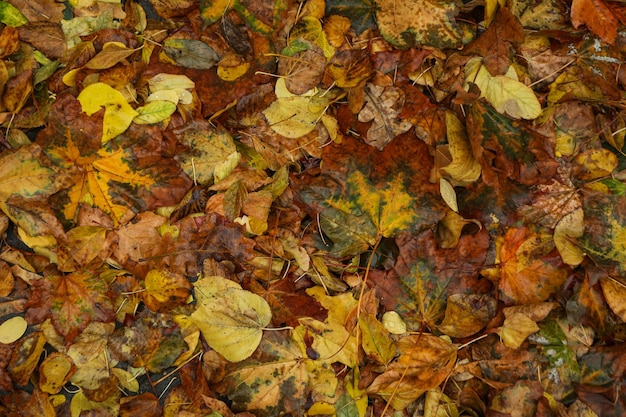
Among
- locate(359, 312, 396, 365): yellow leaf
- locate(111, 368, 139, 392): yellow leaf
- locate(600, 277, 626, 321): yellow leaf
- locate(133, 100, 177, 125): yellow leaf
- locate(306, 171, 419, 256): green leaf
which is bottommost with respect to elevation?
locate(111, 368, 139, 392): yellow leaf

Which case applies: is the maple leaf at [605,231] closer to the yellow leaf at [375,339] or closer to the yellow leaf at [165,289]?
the yellow leaf at [375,339]

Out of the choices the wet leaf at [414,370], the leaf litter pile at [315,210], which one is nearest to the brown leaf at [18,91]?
the leaf litter pile at [315,210]

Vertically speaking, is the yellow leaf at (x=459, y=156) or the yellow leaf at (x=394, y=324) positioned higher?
the yellow leaf at (x=459, y=156)

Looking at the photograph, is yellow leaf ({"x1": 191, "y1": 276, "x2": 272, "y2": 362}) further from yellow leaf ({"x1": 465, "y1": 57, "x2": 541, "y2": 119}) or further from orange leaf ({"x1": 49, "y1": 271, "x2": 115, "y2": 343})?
yellow leaf ({"x1": 465, "y1": 57, "x2": 541, "y2": 119})

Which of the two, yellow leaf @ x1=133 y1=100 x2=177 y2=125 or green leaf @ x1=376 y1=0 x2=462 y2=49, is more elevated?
green leaf @ x1=376 y1=0 x2=462 y2=49

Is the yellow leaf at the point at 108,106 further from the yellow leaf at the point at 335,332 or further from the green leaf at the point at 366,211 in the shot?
the yellow leaf at the point at 335,332

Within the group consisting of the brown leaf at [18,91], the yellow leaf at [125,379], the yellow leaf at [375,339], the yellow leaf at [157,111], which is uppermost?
the brown leaf at [18,91]

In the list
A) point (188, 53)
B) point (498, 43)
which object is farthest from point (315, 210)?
point (498, 43)

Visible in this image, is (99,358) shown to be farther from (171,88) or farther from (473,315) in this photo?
(473,315)

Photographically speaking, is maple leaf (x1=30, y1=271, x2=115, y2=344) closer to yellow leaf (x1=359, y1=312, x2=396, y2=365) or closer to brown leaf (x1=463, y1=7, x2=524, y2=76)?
yellow leaf (x1=359, y1=312, x2=396, y2=365)

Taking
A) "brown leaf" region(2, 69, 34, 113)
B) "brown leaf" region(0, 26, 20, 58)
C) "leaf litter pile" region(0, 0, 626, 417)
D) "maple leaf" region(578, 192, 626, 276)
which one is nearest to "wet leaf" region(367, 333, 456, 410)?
"leaf litter pile" region(0, 0, 626, 417)
